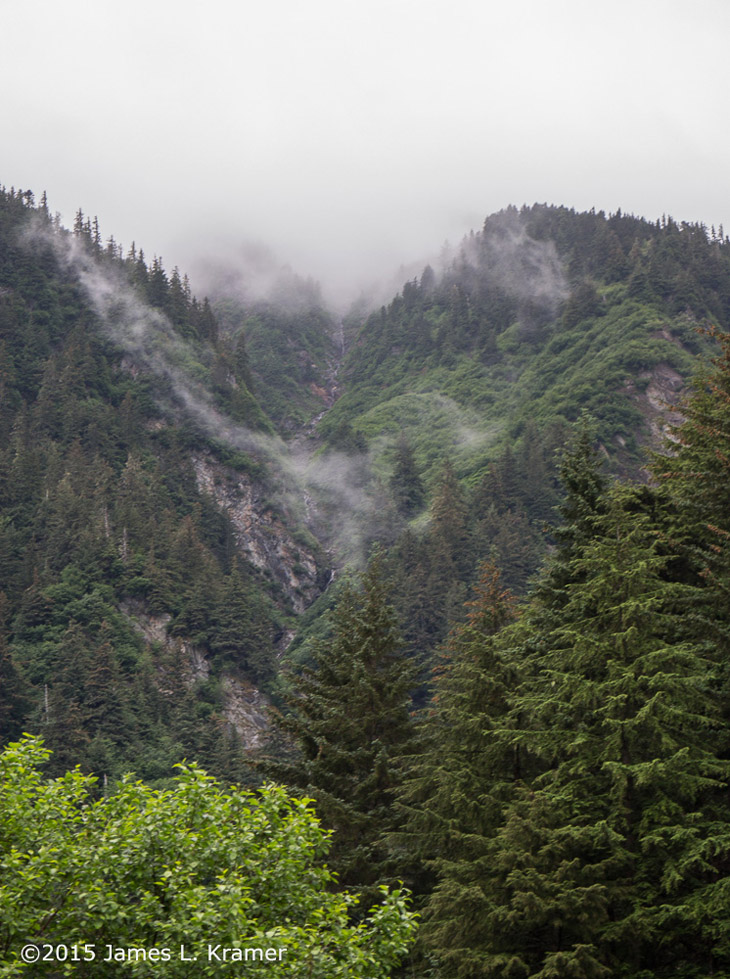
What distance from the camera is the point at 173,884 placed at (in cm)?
1242

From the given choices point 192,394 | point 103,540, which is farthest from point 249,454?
point 103,540

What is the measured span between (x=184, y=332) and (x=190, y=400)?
56.0 feet

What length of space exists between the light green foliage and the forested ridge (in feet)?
1.38

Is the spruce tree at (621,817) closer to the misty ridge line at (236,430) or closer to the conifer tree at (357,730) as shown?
the conifer tree at (357,730)

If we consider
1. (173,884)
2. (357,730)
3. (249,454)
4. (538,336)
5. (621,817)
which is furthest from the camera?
(538,336)

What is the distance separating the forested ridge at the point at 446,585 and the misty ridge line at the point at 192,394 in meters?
0.92

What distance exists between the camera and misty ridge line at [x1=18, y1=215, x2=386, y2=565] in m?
129

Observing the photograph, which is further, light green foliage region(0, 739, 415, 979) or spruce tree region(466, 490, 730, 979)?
spruce tree region(466, 490, 730, 979)

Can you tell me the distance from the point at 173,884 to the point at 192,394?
396 feet

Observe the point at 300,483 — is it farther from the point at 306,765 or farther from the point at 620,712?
the point at 620,712

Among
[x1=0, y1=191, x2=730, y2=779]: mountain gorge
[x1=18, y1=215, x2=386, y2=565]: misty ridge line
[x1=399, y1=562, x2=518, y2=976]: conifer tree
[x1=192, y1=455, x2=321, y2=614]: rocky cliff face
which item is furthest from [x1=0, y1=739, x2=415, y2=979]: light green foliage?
[x1=18, y1=215, x2=386, y2=565]: misty ridge line

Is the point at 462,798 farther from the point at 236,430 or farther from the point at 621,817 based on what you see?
the point at 236,430

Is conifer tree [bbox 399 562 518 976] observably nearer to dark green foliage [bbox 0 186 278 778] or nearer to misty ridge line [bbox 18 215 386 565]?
dark green foliage [bbox 0 186 278 778]

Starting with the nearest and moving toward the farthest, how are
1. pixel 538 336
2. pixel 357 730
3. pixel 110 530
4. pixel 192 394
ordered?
pixel 357 730, pixel 110 530, pixel 192 394, pixel 538 336
